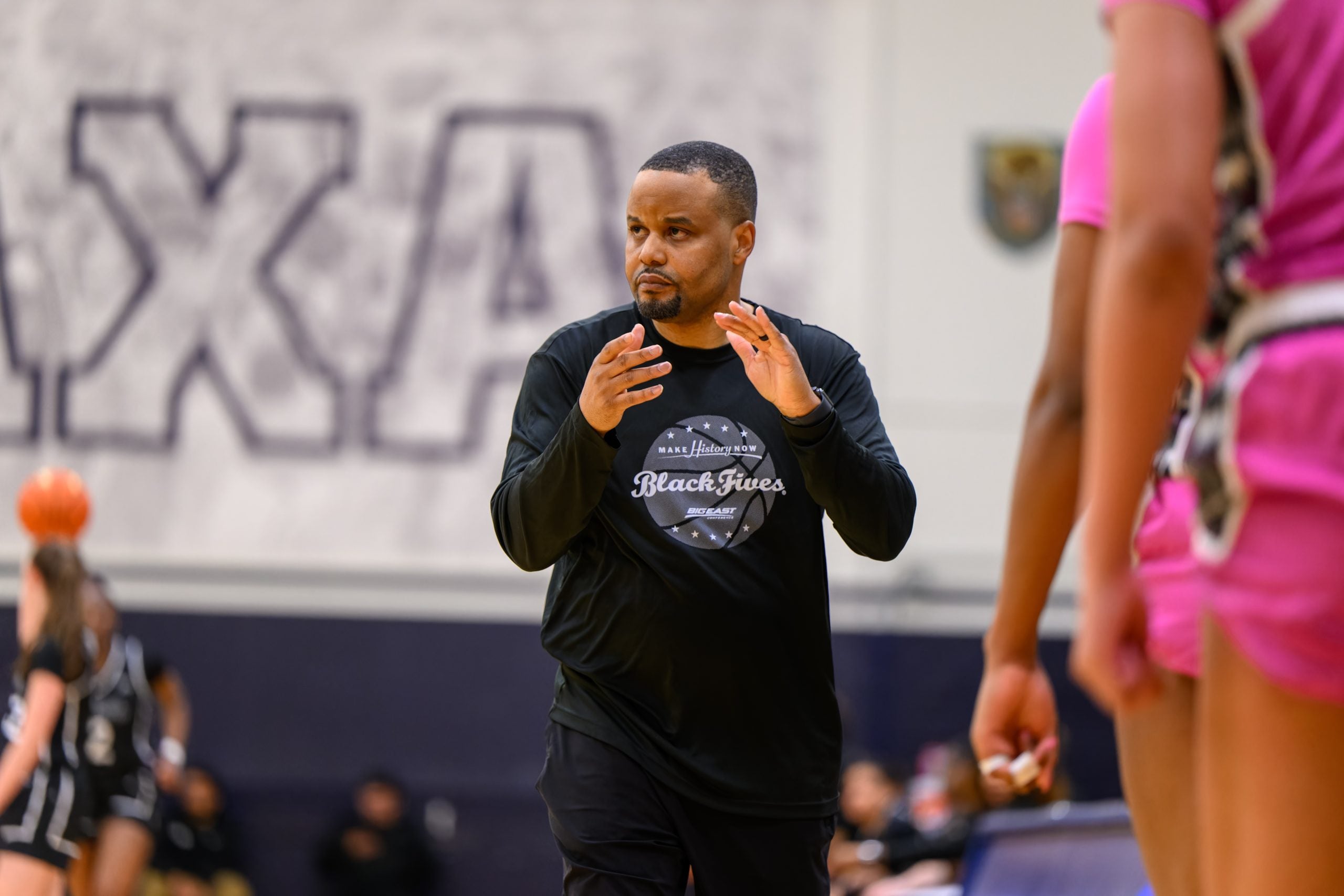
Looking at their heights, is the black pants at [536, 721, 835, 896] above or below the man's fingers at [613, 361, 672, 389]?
below

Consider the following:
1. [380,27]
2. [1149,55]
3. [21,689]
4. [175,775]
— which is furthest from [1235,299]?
[380,27]

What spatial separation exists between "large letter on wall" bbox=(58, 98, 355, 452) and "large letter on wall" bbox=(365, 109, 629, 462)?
24.5 inches

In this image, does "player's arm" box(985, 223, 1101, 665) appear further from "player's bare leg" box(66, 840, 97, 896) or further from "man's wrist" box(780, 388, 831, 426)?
"player's bare leg" box(66, 840, 97, 896)

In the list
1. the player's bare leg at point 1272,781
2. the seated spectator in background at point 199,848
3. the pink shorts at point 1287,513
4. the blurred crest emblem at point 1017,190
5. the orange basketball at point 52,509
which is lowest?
the seated spectator in background at point 199,848

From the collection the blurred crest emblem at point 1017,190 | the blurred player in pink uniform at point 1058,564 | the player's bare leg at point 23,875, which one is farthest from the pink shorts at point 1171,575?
the blurred crest emblem at point 1017,190

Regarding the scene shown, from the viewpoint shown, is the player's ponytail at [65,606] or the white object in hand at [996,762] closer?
A: the white object in hand at [996,762]

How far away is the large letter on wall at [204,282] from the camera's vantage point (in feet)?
37.6

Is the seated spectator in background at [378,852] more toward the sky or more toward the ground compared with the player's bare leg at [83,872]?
more toward the ground

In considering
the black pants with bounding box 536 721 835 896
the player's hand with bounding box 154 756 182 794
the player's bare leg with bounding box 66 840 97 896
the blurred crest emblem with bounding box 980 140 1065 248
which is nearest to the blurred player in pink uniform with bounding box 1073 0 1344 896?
the black pants with bounding box 536 721 835 896

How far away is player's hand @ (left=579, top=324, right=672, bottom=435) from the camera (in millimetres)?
3041

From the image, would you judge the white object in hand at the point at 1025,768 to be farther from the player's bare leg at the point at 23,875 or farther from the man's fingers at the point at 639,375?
the player's bare leg at the point at 23,875

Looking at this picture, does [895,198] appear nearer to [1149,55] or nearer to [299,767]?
[299,767]

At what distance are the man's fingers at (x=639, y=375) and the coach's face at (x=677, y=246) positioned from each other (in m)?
0.40

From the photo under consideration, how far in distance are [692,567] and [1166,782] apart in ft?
4.52
